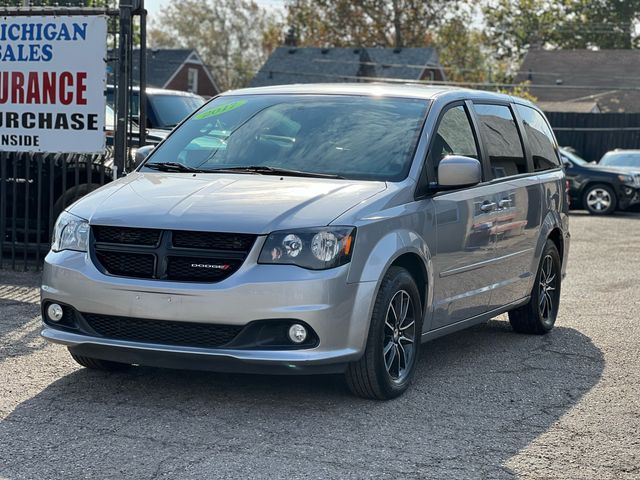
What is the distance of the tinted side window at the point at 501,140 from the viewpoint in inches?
316

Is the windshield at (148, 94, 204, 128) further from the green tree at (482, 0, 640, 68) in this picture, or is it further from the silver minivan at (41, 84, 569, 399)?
the green tree at (482, 0, 640, 68)

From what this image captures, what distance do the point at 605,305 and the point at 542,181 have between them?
2417 millimetres

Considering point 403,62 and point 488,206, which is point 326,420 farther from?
point 403,62

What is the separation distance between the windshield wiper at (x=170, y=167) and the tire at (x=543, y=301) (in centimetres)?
307

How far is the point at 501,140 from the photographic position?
833 centimetres

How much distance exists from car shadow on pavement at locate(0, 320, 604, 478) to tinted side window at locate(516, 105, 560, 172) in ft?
6.60

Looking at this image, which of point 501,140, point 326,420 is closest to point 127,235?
point 326,420

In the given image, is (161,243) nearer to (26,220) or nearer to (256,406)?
(256,406)

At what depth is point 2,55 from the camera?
35.6 feet

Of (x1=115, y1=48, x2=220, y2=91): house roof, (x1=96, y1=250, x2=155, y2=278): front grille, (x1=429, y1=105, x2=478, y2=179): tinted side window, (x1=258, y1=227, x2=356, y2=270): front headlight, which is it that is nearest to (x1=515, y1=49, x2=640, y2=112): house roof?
(x1=115, y1=48, x2=220, y2=91): house roof

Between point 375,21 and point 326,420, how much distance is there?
65821 millimetres

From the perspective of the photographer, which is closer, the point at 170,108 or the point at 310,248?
the point at 310,248

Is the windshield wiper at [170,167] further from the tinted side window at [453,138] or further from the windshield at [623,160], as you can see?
the windshield at [623,160]

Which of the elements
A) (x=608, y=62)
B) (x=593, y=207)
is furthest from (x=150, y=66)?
(x=593, y=207)
